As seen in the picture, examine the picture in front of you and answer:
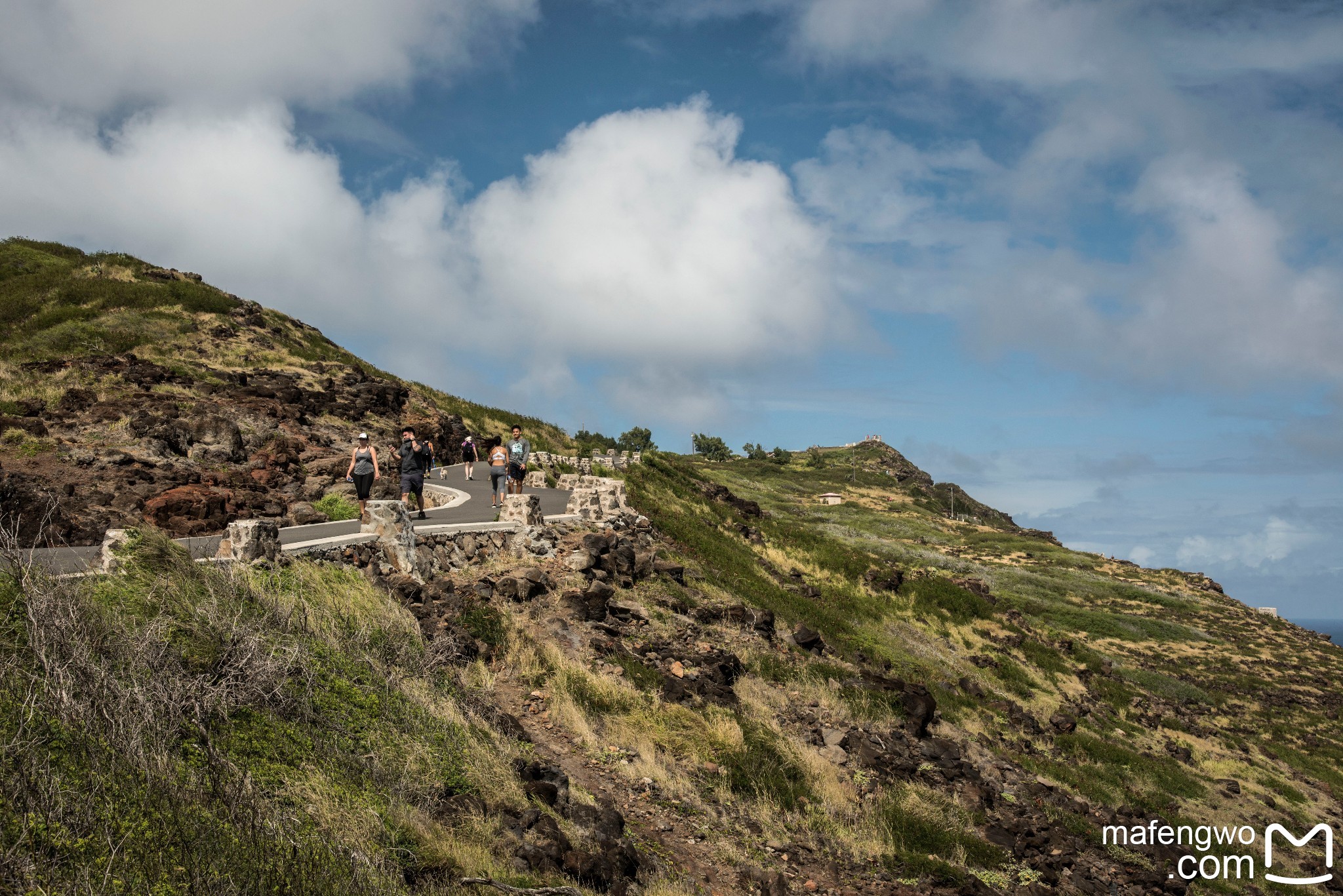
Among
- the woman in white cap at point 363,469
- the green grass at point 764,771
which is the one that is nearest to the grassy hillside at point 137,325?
the woman in white cap at point 363,469

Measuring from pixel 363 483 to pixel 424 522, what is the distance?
1.73 m

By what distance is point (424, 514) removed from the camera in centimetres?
1734

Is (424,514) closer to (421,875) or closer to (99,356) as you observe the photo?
(421,875)

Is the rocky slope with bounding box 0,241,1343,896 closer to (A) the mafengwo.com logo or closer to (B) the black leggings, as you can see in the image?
(A) the mafengwo.com logo

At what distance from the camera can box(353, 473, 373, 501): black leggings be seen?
15141 millimetres

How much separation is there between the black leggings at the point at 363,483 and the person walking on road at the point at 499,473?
148 inches

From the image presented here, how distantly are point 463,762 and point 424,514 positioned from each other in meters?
10.5

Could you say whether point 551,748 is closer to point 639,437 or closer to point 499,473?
point 499,473

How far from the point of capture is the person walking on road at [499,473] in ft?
62.2

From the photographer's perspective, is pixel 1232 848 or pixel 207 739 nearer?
pixel 207 739

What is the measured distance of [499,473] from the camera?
1897 centimetres

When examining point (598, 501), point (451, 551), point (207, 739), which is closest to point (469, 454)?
point (598, 501)

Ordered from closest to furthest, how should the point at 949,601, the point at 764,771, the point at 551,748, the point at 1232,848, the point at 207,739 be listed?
1. the point at 207,739
2. the point at 551,748
3. the point at 764,771
4. the point at 1232,848
5. the point at 949,601

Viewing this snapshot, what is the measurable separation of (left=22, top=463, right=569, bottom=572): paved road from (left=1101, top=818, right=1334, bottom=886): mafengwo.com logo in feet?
50.4
